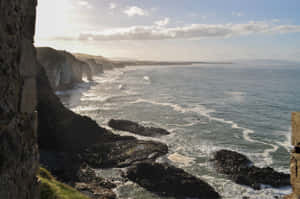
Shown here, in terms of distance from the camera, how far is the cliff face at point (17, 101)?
4121mm

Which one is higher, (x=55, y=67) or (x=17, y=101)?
(x=55, y=67)

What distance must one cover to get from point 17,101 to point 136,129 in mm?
28492

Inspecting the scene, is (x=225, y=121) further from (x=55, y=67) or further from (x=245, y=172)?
(x=55, y=67)

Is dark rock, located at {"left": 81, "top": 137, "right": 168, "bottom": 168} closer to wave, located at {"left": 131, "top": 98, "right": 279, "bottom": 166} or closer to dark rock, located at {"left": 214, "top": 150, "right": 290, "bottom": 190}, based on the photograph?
dark rock, located at {"left": 214, "top": 150, "right": 290, "bottom": 190}

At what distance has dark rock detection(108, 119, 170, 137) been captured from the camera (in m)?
31.8

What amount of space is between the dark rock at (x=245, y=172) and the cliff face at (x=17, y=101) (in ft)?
61.4

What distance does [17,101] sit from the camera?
4.51 m

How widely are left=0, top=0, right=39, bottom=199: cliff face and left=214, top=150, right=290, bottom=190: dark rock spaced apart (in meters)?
18.7

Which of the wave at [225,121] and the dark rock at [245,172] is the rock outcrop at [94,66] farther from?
the dark rock at [245,172]

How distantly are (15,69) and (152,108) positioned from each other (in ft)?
146

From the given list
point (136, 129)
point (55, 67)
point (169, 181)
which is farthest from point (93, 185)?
point (55, 67)

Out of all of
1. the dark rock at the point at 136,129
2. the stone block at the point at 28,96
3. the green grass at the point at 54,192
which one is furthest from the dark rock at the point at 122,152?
the stone block at the point at 28,96

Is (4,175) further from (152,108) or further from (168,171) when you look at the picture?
(152,108)

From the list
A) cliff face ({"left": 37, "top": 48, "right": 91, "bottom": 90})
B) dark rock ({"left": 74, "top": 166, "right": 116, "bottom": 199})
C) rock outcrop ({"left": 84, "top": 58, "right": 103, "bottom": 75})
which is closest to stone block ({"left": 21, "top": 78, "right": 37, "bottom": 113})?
dark rock ({"left": 74, "top": 166, "right": 116, "bottom": 199})
